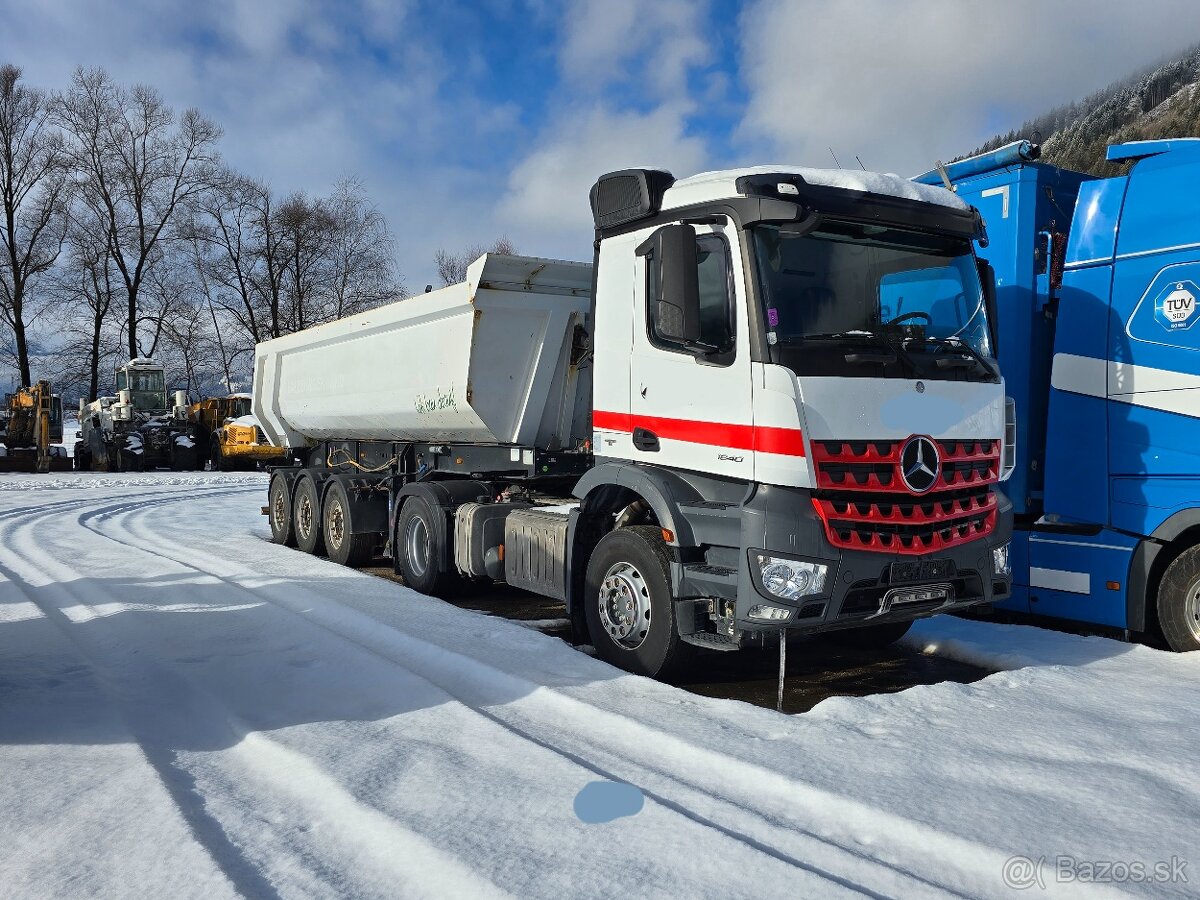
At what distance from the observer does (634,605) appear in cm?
571

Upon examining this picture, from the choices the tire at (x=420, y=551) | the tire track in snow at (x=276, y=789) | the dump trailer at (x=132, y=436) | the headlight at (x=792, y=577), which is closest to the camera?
the tire track in snow at (x=276, y=789)

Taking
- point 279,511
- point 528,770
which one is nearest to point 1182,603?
point 528,770

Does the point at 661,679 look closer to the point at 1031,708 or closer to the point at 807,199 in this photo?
the point at 1031,708

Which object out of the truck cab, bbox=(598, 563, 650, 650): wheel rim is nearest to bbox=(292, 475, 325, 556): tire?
bbox=(598, 563, 650, 650): wheel rim

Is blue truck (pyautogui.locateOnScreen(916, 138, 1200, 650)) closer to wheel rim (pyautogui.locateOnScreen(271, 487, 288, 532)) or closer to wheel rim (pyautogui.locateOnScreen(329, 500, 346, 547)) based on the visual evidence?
wheel rim (pyautogui.locateOnScreen(329, 500, 346, 547))

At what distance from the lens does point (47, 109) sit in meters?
38.8

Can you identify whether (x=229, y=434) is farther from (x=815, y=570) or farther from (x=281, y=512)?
(x=815, y=570)

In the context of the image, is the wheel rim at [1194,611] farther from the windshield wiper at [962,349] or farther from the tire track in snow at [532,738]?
the tire track in snow at [532,738]

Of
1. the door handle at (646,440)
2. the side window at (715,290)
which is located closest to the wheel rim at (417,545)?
the door handle at (646,440)

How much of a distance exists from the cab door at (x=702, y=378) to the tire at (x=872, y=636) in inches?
90.0

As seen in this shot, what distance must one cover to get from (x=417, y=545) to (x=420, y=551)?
0.08 metres

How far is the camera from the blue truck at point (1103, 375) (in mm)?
5879

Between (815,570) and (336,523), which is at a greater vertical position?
(815,570)

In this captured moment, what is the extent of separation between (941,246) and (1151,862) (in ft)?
11.9
